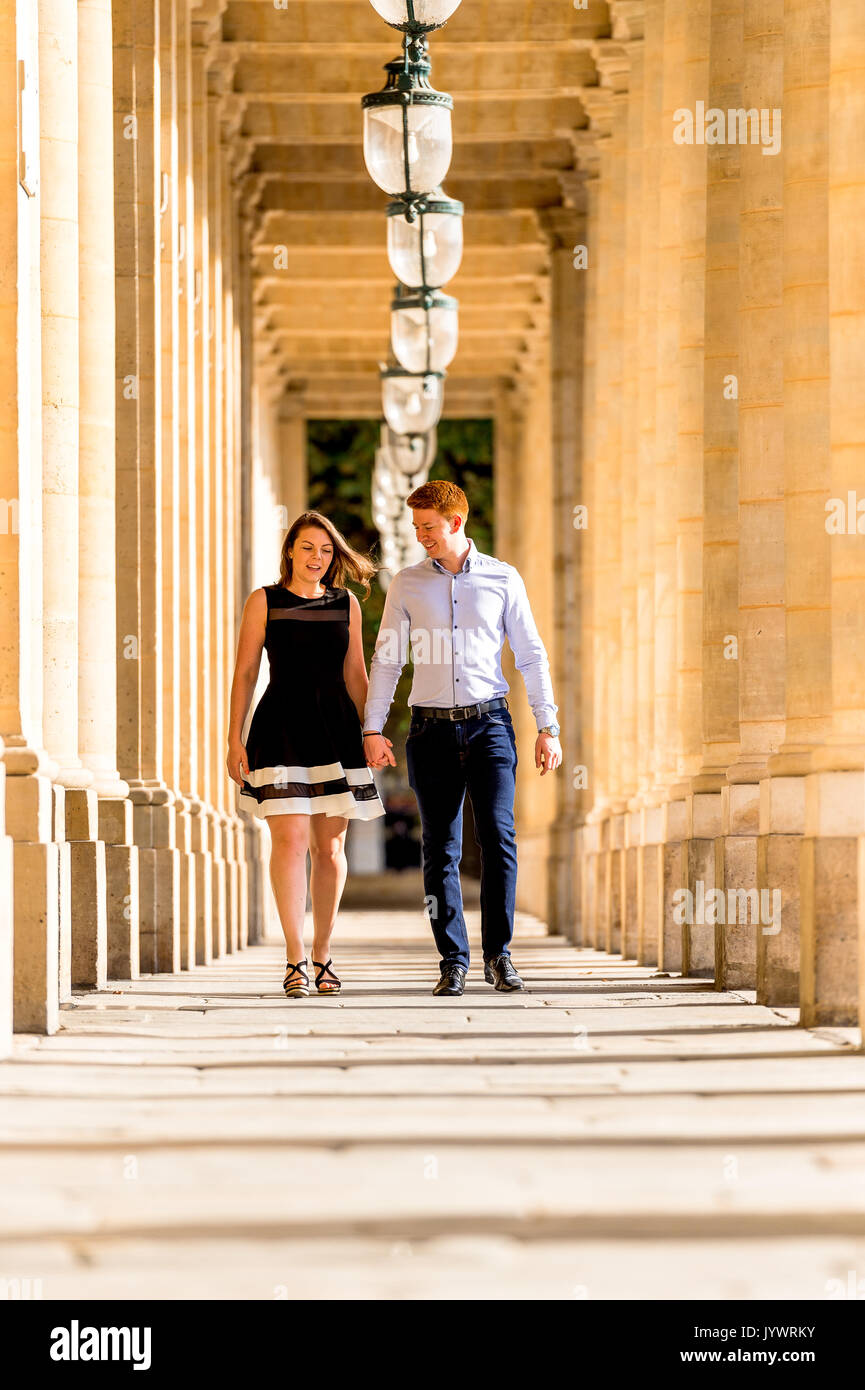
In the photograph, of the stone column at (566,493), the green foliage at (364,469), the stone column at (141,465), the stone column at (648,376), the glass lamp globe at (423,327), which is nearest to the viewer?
the stone column at (141,465)

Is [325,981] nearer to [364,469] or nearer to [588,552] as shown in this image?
[588,552]

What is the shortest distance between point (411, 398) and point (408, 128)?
21.3 feet

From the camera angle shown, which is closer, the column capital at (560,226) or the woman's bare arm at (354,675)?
the woman's bare arm at (354,675)

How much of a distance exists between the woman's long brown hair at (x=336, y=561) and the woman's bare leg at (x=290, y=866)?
45.7 inches

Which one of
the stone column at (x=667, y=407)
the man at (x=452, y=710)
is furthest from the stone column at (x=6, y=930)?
the stone column at (x=667, y=407)

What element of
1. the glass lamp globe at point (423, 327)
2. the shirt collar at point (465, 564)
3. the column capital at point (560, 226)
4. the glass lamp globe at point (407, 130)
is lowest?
the shirt collar at point (465, 564)

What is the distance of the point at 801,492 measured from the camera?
10.6m

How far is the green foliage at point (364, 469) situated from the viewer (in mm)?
43906

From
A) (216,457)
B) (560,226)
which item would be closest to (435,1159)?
(216,457)

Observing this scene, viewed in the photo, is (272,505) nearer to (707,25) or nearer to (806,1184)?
(707,25)

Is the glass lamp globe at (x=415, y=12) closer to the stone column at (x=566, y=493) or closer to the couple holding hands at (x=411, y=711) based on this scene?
the couple holding hands at (x=411, y=711)

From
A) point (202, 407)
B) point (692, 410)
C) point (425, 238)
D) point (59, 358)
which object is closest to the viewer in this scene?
point (59, 358)

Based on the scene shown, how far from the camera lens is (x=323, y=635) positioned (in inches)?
441
